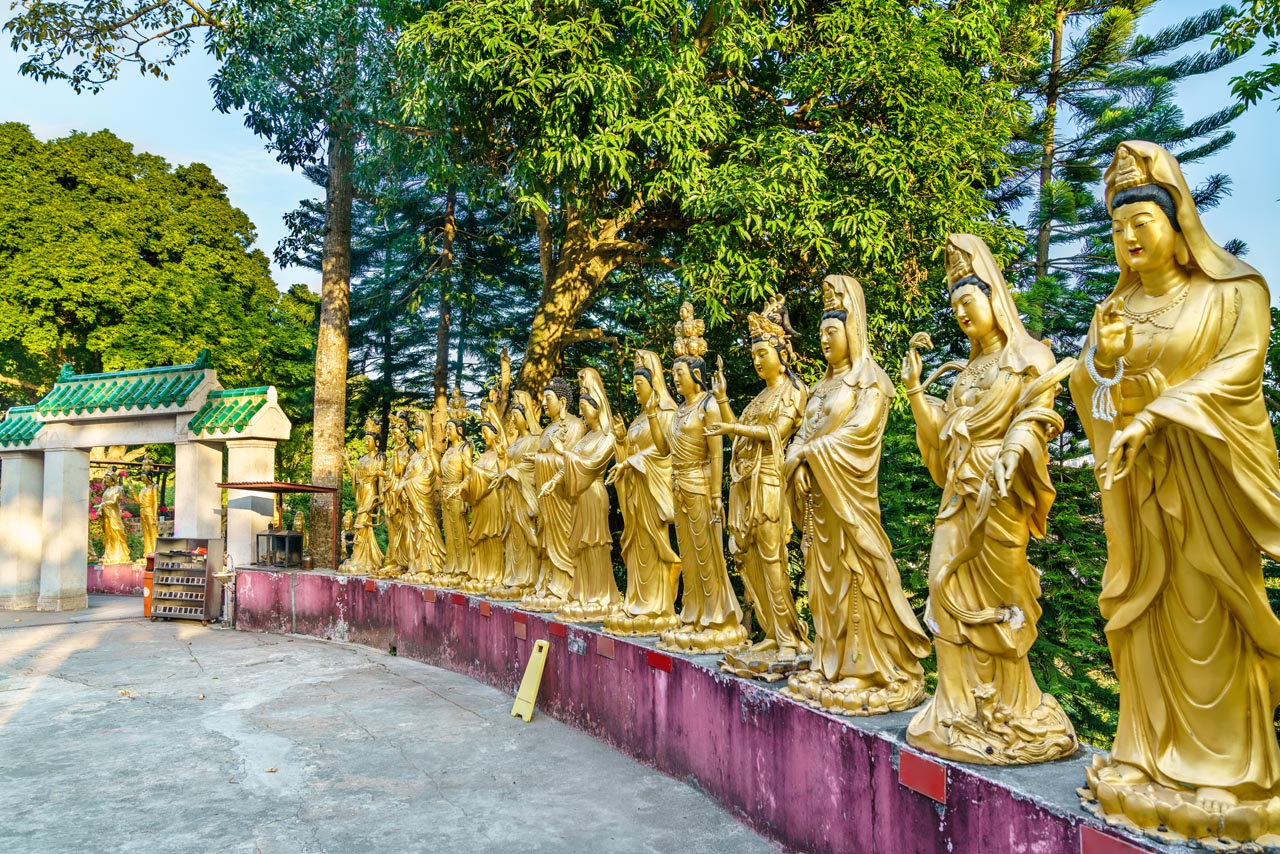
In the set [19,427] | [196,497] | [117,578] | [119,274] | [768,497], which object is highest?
[119,274]

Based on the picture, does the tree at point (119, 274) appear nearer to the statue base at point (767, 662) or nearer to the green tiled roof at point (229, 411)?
the green tiled roof at point (229, 411)

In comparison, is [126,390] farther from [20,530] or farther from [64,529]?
[20,530]

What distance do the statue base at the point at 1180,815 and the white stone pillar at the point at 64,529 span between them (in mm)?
17520

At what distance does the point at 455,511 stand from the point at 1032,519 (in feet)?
28.3

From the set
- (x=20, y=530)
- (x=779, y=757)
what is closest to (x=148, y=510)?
(x=20, y=530)

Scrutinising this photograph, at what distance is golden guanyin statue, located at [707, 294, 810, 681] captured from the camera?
5.50 m

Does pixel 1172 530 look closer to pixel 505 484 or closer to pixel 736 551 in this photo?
pixel 736 551

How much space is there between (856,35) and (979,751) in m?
7.52

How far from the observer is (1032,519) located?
12.1 ft

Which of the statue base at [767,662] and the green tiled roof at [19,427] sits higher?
the green tiled roof at [19,427]

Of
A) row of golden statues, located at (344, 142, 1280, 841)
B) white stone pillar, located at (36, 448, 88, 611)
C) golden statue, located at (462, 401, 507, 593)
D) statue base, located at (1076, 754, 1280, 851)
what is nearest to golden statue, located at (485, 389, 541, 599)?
golden statue, located at (462, 401, 507, 593)

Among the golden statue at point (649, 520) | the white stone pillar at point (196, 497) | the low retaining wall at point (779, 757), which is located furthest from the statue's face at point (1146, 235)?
the white stone pillar at point (196, 497)

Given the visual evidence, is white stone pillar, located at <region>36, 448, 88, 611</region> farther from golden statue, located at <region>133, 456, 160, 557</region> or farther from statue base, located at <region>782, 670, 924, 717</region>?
statue base, located at <region>782, 670, 924, 717</region>

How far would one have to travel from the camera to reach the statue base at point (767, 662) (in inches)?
207
